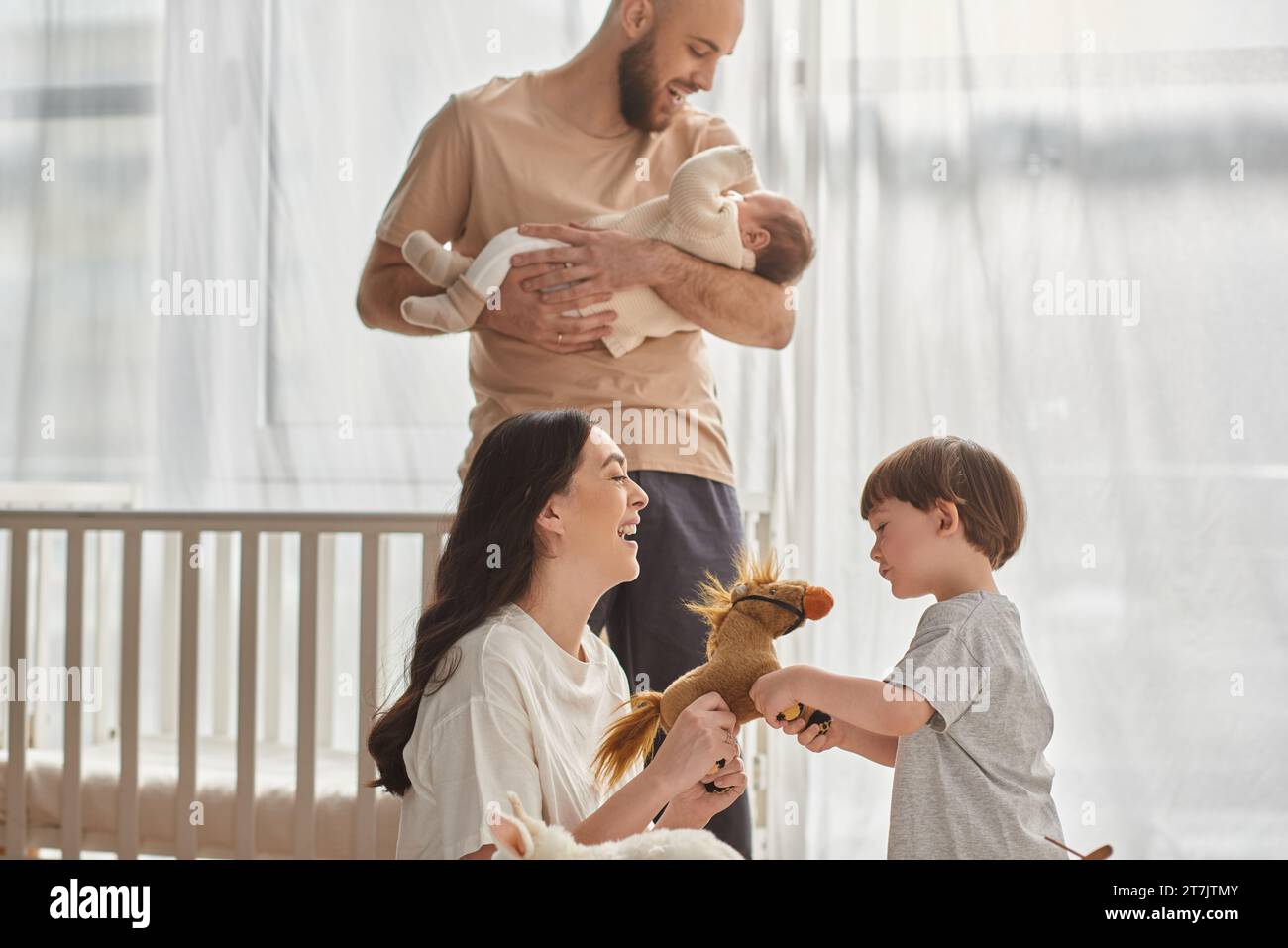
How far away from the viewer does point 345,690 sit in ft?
7.88

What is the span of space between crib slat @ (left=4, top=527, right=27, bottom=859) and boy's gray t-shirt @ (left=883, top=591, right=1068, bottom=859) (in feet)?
5.16

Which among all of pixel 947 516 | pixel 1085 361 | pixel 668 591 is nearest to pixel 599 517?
pixel 947 516

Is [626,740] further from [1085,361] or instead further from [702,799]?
[1085,361]

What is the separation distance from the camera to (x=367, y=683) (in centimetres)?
191

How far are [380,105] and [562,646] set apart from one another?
1.70 meters

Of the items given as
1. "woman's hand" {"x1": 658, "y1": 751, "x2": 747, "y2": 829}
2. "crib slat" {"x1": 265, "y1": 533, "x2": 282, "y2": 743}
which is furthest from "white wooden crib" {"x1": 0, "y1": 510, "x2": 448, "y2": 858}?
"woman's hand" {"x1": 658, "y1": 751, "x2": 747, "y2": 829}

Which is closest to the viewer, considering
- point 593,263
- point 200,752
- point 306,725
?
point 593,263

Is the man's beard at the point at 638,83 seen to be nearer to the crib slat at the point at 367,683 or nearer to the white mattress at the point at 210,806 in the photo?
the crib slat at the point at 367,683

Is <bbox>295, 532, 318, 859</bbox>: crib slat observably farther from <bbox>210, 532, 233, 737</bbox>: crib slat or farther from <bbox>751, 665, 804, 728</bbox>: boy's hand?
<bbox>751, 665, 804, 728</bbox>: boy's hand

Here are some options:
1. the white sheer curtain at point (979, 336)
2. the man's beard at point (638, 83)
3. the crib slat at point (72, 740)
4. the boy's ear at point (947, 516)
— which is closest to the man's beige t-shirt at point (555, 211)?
the man's beard at point (638, 83)

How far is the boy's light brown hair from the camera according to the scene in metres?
1.01

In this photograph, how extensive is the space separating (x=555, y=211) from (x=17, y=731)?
1286 mm

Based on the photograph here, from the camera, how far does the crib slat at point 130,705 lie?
191 cm

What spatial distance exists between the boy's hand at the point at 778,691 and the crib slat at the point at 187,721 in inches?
49.5
